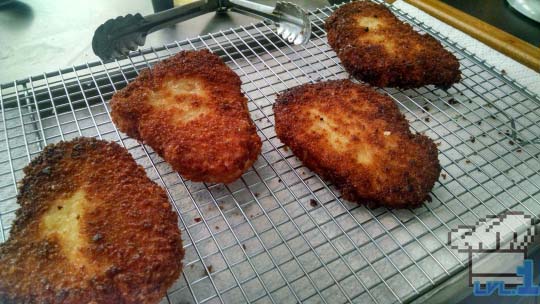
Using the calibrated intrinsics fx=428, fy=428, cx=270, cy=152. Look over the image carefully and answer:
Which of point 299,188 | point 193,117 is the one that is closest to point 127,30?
point 193,117

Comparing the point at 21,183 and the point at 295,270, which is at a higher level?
the point at 21,183

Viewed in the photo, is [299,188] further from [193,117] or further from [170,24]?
[170,24]

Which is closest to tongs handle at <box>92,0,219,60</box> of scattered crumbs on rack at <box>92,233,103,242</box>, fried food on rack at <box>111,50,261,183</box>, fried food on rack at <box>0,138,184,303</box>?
fried food on rack at <box>111,50,261,183</box>

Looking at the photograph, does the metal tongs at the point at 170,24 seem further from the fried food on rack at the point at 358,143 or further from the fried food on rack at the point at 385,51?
the fried food on rack at the point at 358,143

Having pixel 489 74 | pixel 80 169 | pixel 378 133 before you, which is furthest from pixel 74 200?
pixel 489 74

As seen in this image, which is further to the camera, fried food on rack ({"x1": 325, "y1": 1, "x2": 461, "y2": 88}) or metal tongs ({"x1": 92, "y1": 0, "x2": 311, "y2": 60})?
metal tongs ({"x1": 92, "y1": 0, "x2": 311, "y2": 60})

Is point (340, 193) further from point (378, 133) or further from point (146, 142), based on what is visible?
point (146, 142)

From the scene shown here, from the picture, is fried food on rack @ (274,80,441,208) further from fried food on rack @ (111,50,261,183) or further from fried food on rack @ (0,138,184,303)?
fried food on rack @ (0,138,184,303)
